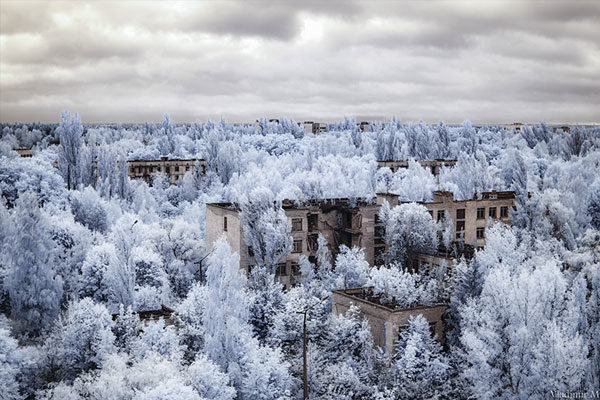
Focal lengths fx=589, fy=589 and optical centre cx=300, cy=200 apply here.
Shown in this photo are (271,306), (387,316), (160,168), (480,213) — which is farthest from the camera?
(160,168)

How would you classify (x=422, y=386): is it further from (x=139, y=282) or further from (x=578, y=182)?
(x=578, y=182)

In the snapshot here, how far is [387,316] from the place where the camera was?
3528 centimetres

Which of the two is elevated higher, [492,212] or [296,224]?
[296,224]

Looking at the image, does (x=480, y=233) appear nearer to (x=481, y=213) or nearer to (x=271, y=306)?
(x=481, y=213)

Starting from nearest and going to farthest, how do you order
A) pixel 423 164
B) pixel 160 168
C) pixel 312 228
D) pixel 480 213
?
pixel 312 228 < pixel 480 213 < pixel 160 168 < pixel 423 164

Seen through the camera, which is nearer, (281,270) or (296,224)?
(281,270)

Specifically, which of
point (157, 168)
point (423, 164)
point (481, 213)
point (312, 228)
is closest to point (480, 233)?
point (481, 213)

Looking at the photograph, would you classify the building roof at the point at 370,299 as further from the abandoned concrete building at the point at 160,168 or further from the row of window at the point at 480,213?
the abandoned concrete building at the point at 160,168

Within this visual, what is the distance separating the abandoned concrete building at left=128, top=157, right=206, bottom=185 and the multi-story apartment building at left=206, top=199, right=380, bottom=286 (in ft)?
185

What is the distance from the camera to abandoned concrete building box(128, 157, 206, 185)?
357 feet

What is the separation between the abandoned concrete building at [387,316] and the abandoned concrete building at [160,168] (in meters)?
73.6

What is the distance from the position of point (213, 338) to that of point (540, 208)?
3990 centimetres

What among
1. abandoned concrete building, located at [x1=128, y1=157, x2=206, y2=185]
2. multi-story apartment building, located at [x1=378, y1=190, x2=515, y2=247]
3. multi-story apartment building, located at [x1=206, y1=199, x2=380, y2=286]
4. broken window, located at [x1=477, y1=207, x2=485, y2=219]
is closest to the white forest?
multi-story apartment building, located at [x1=206, y1=199, x2=380, y2=286]

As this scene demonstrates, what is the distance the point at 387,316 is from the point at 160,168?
272 ft
